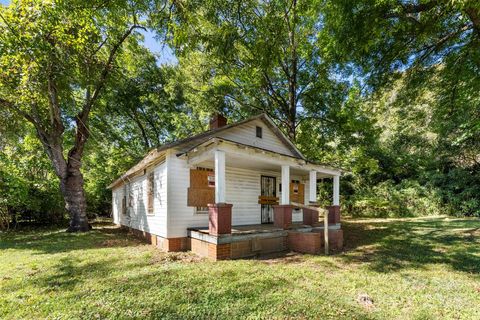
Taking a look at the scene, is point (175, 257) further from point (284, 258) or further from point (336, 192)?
point (336, 192)

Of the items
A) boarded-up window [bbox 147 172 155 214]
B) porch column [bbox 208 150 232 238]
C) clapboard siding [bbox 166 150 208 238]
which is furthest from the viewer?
boarded-up window [bbox 147 172 155 214]

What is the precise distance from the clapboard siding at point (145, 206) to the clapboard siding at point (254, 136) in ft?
8.92

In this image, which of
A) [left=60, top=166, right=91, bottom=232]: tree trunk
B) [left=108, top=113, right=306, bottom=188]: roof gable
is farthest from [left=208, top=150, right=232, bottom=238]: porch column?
[left=60, top=166, right=91, bottom=232]: tree trunk

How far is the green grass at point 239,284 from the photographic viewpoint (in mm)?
3365

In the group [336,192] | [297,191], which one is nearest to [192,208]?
[297,191]

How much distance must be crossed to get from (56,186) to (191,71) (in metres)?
10.4

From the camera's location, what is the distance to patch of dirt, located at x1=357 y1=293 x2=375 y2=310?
3.57 m

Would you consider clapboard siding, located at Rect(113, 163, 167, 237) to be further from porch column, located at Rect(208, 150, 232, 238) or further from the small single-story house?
porch column, located at Rect(208, 150, 232, 238)

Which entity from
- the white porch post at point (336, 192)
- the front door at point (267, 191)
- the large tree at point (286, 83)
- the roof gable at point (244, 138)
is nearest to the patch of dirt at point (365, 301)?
the roof gable at point (244, 138)

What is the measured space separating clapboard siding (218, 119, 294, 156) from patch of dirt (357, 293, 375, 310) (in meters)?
6.48

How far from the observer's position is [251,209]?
371 inches

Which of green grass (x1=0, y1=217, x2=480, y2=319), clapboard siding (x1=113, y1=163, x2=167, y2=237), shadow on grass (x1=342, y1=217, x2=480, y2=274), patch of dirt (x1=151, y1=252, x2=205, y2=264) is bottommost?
shadow on grass (x1=342, y1=217, x2=480, y2=274)

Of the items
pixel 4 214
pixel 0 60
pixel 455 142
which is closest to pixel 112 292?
pixel 0 60

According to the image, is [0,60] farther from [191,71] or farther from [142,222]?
[191,71]
